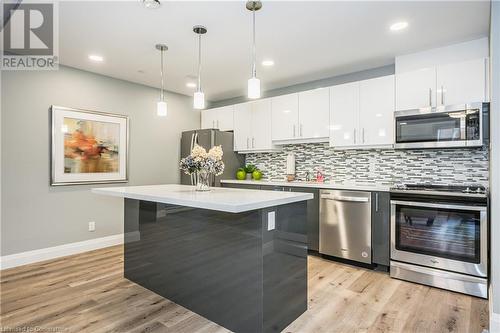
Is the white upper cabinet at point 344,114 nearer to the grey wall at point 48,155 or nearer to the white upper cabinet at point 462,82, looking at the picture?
the white upper cabinet at point 462,82

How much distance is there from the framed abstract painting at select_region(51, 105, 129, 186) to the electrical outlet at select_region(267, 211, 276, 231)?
319 cm

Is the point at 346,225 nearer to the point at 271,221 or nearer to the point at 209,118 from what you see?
the point at 271,221

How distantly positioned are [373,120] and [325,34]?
1.29 m

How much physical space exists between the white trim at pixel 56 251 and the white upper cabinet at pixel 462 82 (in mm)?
4769

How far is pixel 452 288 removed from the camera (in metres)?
2.74

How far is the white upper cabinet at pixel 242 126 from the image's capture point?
4844 millimetres

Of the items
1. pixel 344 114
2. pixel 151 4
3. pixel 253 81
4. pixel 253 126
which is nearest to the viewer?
pixel 253 81

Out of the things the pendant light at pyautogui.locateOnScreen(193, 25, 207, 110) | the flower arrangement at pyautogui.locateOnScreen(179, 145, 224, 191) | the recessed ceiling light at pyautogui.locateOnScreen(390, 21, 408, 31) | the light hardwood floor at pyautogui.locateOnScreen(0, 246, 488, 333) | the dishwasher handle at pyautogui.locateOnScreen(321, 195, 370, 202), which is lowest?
the light hardwood floor at pyautogui.locateOnScreen(0, 246, 488, 333)

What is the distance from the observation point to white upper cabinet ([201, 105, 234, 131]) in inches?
201

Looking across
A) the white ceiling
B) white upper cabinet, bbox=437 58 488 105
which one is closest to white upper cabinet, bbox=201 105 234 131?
the white ceiling

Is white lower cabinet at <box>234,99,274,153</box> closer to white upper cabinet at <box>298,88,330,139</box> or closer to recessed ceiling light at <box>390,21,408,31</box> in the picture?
white upper cabinet at <box>298,88,330,139</box>

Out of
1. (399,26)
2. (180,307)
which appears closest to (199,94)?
(180,307)

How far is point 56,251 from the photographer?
3.70 meters

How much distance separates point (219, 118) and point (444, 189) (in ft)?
12.1
